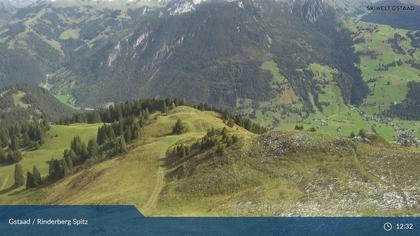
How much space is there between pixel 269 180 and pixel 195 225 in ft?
69.2

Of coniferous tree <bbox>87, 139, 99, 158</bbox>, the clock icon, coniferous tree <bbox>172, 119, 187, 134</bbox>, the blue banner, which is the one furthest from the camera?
coniferous tree <bbox>172, 119, 187, 134</bbox>

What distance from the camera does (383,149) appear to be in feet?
324

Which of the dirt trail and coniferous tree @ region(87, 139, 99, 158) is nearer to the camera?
the dirt trail

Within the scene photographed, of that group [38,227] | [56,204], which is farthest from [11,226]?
[56,204]

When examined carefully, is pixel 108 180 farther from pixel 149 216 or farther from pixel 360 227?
pixel 360 227

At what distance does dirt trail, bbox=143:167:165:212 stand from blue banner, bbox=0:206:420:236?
111 inches

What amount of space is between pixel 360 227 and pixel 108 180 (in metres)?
66.6

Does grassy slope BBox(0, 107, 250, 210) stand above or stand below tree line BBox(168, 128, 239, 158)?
below

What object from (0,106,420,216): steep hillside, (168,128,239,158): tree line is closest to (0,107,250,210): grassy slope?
(0,106,420,216): steep hillside

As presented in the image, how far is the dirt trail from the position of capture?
95681mm

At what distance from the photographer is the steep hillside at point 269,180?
8344 centimetres

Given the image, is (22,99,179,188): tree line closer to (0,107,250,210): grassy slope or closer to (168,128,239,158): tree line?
(0,107,250,210): grassy slope

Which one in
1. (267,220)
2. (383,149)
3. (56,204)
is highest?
(383,149)

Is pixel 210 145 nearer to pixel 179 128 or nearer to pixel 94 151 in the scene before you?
pixel 179 128
